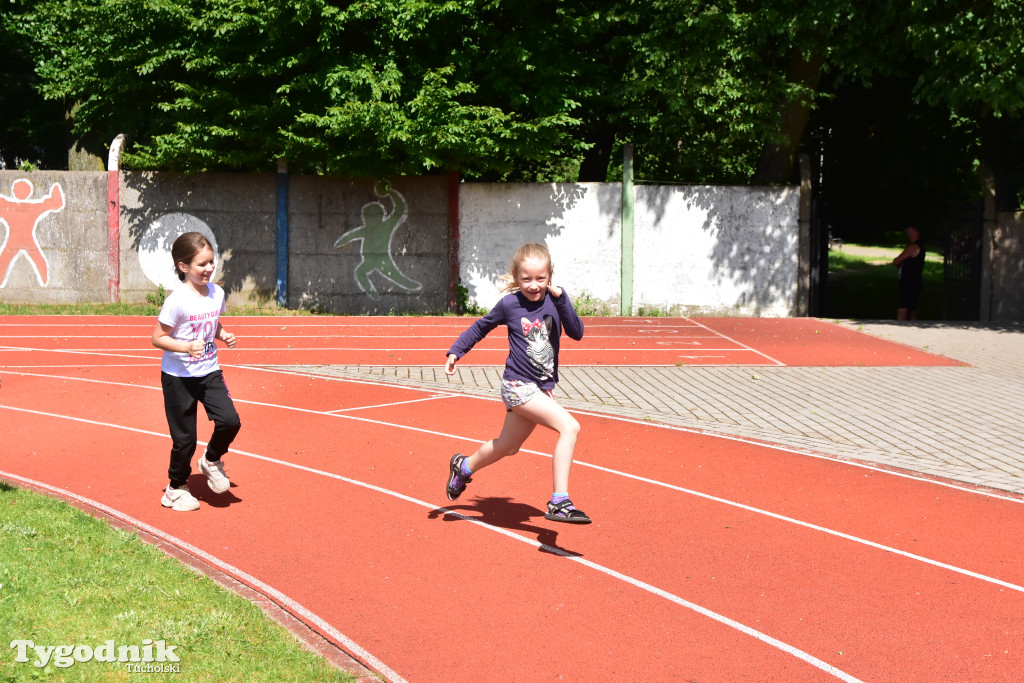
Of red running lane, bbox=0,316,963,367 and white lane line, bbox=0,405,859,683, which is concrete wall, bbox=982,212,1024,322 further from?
white lane line, bbox=0,405,859,683

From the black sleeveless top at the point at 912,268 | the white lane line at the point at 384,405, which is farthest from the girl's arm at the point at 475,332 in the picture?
the black sleeveless top at the point at 912,268

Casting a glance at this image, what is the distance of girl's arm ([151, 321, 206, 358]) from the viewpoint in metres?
7.10

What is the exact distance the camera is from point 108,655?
188 inches

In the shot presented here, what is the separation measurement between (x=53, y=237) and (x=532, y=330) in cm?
1741

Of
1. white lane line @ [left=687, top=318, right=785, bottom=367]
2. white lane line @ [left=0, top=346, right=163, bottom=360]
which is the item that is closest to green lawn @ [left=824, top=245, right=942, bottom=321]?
white lane line @ [left=687, top=318, right=785, bottom=367]

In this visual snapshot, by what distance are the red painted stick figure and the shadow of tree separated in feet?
54.1

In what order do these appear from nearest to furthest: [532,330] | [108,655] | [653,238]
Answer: [108,655] < [532,330] < [653,238]

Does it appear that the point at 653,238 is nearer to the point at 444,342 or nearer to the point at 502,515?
the point at 444,342

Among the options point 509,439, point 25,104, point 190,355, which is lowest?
point 509,439

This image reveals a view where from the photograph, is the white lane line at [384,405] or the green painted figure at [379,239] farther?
the green painted figure at [379,239]

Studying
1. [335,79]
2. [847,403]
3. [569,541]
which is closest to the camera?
[569,541]

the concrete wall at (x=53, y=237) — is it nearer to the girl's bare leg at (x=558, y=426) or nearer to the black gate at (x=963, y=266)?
the girl's bare leg at (x=558, y=426)

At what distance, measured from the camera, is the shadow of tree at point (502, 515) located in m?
7.10

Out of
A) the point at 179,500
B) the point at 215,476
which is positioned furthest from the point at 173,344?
the point at 179,500
